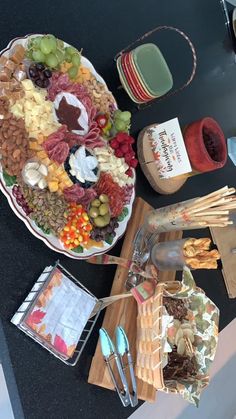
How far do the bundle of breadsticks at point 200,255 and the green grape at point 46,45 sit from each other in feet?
1.50

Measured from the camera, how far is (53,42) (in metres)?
0.87

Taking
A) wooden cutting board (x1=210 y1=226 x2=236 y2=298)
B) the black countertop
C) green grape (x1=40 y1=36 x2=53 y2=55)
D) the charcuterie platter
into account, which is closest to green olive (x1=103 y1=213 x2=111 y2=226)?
the charcuterie platter

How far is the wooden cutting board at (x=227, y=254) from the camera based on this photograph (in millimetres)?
1359

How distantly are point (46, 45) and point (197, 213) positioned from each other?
419 millimetres

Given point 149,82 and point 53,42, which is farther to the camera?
point 149,82

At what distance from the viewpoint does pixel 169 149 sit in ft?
3.54

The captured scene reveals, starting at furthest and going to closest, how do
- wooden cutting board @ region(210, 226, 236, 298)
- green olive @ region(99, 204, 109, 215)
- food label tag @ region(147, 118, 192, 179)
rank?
wooden cutting board @ region(210, 226, 236, 298)
food label tag @ region(147, 118, 192, 179)
green olive @ region(99, 204, 109, 215)

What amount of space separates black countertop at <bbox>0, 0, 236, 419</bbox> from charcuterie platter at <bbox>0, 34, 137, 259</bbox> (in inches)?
2.3

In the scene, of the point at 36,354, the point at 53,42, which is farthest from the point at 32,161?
the point at 36,354

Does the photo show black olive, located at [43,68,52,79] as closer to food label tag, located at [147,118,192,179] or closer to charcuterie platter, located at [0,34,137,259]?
charcuterie platter, located at [0,34,137,259]

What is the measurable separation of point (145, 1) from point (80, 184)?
1.95 ft

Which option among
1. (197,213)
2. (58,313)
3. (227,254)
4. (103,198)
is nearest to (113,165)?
(103,198)

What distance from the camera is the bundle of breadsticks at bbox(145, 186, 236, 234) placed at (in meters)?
0.90

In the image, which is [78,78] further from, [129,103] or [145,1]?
[145,1]
